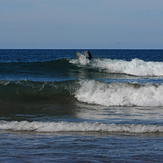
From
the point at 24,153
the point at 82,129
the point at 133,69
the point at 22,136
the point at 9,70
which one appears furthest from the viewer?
the point at 133,69

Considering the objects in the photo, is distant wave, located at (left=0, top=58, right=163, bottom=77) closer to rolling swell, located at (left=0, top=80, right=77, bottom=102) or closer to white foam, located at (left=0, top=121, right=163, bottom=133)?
rolling swell, located at (left=0, top=80, right=77, bottom=102)

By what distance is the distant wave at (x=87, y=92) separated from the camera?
1193 centimetres

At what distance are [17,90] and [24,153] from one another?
7.91 meters

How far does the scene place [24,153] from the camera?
5.33m

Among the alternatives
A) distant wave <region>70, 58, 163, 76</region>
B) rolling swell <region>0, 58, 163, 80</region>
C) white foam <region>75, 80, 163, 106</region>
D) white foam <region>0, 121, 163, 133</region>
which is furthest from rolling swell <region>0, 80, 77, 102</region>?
distant wave <region>70, 58, 163, 76</region>

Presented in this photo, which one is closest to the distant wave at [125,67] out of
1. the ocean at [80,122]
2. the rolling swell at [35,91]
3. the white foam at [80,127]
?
the ocean at [80,122]

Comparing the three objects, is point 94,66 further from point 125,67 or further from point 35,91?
point 35,91

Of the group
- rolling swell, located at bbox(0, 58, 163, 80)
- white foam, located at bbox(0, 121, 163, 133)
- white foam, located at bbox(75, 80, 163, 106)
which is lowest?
white foam, located at bbox(0, 121, 163, 133)

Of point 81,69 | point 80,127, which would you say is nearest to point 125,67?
point 81,69

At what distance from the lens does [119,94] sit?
12312 mm

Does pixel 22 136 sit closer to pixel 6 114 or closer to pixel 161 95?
pixel 6 114

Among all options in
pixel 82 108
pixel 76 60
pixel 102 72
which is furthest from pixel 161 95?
pixel 76 60

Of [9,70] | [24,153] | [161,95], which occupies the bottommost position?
[24,153]

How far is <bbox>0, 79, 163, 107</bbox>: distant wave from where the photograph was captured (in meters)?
11.9
